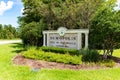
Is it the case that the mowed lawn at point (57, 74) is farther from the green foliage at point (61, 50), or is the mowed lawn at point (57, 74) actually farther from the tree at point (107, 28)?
the green foliage at point (61, 50)

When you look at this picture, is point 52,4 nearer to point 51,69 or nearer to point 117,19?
point 117,19

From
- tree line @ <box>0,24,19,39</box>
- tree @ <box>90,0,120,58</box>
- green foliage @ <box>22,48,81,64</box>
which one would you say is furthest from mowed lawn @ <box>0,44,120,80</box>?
tree line @ <box>0,24,19,39</box>

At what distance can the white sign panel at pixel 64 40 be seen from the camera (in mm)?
13023

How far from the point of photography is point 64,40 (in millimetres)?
13555

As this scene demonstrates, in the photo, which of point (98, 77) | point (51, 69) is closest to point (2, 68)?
point (51, 69)

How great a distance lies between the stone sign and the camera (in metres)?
12.6

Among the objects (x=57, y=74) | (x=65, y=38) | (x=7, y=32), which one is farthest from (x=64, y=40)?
(x=7, y=32)

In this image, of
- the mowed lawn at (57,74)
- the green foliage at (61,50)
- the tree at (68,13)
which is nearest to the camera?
the mowed lawn at (57,74)

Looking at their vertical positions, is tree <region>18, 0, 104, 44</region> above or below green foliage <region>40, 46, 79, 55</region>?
above

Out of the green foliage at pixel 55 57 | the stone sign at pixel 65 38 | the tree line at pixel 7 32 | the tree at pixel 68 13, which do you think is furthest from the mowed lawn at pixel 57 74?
the tree line at pixel 7 32

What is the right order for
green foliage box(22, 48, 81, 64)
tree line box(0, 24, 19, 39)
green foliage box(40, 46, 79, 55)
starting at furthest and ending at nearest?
tree line box(0, 24, 19, 39)
green foliage box(40, 46, 79, 55)
green foliage box(22, 48, 81, 64)

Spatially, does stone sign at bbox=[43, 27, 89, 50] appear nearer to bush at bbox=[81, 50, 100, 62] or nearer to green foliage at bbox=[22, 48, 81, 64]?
bush at bbox=[81, 50, 100, 62]

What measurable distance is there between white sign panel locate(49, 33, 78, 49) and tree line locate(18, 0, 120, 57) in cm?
102

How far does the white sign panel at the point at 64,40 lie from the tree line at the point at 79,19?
1.02 metres
